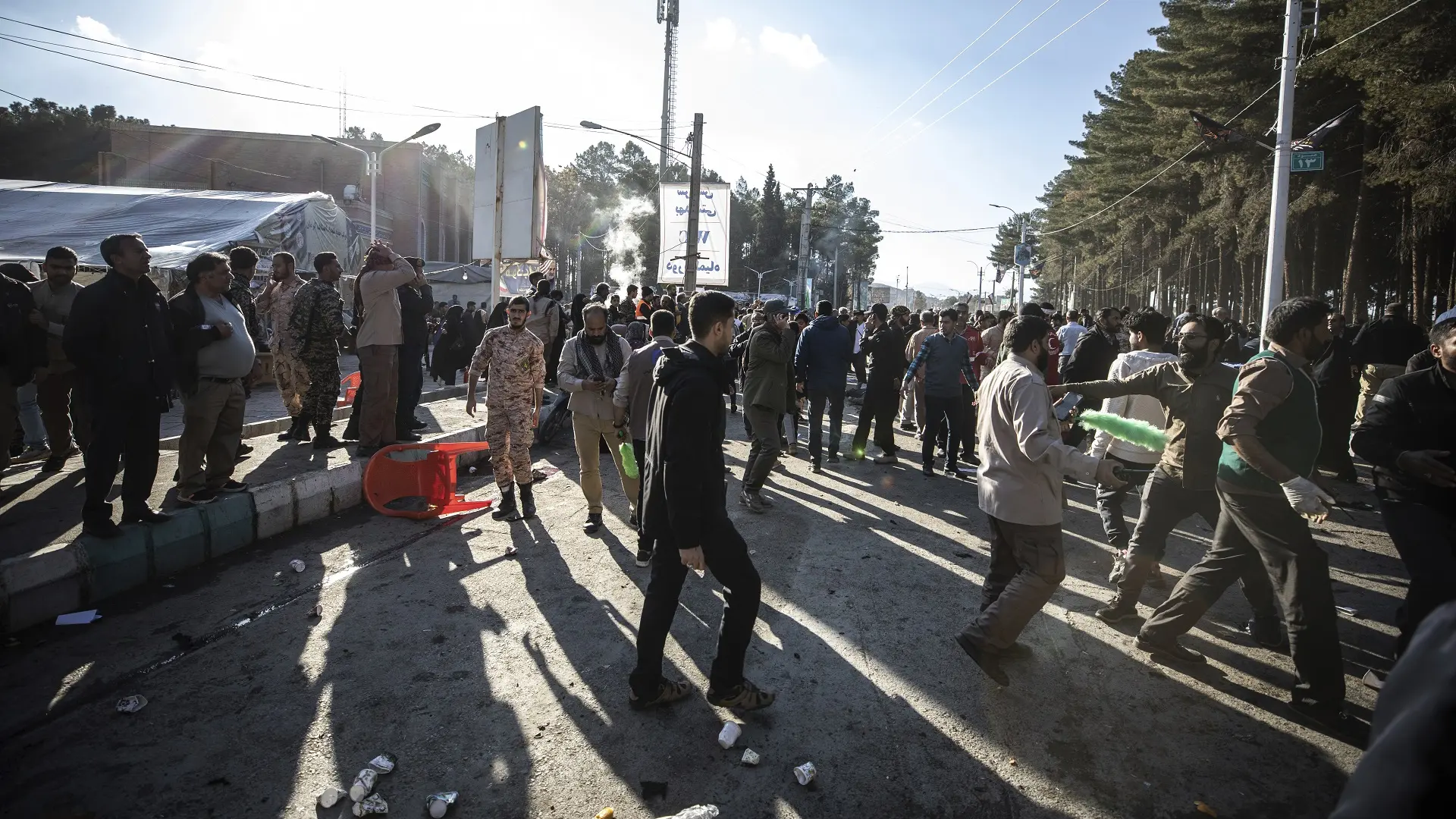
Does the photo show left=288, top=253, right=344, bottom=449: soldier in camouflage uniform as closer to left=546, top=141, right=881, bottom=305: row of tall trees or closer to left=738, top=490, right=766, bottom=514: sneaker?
left=738, top=490, right=766, bottom=514: sneaker

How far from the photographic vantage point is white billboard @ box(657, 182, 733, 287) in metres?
23.3

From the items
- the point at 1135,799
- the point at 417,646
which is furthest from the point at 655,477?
the point at 1135,799

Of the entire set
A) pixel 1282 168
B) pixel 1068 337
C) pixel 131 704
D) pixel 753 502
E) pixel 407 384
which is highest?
pixel 1282 168

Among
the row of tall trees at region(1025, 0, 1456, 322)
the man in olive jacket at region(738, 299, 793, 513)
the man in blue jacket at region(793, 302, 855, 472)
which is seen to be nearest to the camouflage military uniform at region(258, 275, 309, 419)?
the man in olive jacket at region(738, 299, 793, 513)

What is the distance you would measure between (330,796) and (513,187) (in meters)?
14.8

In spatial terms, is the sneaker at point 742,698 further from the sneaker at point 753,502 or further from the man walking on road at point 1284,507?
the sneaker at point 753,502

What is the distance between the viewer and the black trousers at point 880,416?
9.45 m

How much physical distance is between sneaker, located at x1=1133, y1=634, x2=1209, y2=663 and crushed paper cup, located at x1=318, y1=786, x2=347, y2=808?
3.93m

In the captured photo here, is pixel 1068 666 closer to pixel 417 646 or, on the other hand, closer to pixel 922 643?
pixel 922 643

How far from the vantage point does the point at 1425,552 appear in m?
3.34

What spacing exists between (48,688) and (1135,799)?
4.81m

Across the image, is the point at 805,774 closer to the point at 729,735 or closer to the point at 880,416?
the point at 729,735

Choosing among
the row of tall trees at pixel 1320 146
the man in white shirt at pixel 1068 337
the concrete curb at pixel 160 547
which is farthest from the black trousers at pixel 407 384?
the row of tall trees at pixel 1320 146

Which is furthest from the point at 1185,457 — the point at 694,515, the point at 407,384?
the point at 407,384
